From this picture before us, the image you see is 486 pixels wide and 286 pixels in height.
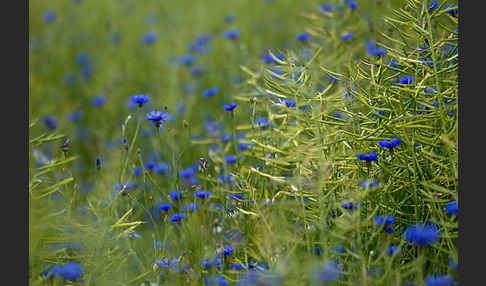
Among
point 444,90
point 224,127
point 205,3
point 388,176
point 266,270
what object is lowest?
point 266,270

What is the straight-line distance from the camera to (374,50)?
7.95 ft

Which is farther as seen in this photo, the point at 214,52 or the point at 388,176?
the point at 214,52

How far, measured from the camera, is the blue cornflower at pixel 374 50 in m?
2.23

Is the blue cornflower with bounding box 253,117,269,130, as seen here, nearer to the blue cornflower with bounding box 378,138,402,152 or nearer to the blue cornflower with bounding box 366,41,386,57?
the blue cornflower with bounding box 378,138,402,152

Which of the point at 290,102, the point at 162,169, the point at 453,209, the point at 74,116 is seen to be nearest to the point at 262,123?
the point at 290,102

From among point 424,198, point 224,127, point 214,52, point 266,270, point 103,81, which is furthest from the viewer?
point 214,52

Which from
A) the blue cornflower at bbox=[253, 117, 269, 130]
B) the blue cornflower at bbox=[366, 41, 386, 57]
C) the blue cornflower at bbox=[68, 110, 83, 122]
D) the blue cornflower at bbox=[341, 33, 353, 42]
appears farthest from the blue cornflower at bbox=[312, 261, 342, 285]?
the blue cornflower at bbox=[68, 110, 83, 122]

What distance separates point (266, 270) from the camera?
5.02 ft

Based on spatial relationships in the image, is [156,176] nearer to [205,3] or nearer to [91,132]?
[91,132]

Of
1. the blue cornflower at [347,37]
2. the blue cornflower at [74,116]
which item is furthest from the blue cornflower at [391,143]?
the blue cornflower at [74,116]

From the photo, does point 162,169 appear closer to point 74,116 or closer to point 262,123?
point 262,123

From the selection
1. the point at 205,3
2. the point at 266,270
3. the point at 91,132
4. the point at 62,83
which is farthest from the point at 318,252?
the point at 205,3

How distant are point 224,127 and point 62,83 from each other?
1.53m

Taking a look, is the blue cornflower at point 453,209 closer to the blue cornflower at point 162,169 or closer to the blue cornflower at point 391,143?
the blue cornflower at point 391,143
